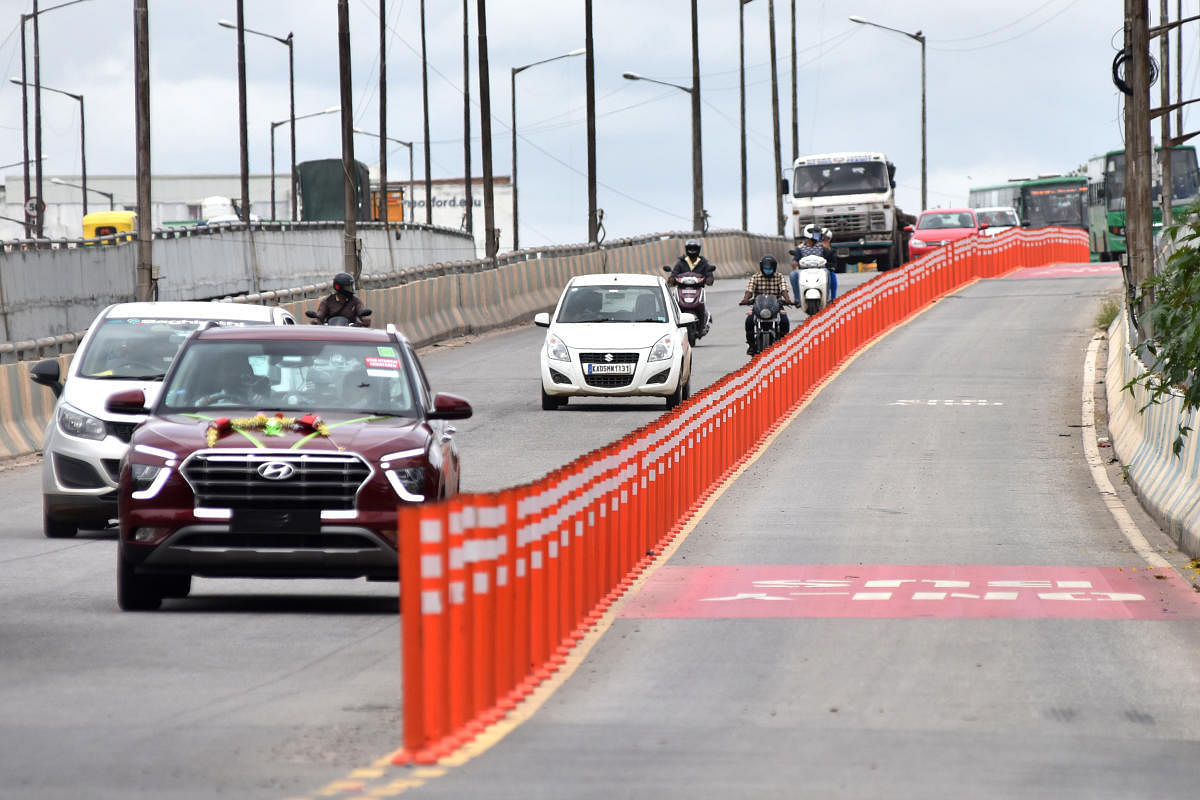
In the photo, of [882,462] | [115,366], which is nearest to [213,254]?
[882,462]

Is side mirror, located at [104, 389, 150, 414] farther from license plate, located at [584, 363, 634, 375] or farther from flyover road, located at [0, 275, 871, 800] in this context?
license plate, located at [584, 363, 634, 375]

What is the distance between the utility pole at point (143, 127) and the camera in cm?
3388

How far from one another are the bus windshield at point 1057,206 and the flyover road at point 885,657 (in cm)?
6645

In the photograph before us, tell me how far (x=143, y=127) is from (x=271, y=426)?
2522cm

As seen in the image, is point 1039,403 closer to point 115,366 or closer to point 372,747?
point 115,366

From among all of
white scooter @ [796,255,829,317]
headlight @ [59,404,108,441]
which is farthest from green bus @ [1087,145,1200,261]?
headlight @ [59,404,108,441]

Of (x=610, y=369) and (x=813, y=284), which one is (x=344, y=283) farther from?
(x=813, y=284)

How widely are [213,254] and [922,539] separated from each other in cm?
3922

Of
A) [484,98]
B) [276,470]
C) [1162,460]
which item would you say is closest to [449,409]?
[276,470]

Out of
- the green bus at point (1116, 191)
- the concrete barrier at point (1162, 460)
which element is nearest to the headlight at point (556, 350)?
the concrete barrier at point (1162, 460)

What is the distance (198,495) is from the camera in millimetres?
11523

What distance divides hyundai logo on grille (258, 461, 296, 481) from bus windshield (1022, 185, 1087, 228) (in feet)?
258

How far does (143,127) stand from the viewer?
35.8 metres

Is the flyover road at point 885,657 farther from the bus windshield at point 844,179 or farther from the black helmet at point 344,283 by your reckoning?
the bus windshield at point 844,179
